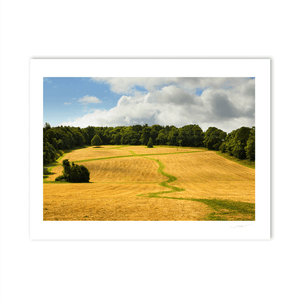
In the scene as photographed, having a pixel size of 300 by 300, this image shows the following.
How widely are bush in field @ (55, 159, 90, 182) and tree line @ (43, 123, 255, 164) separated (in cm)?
32

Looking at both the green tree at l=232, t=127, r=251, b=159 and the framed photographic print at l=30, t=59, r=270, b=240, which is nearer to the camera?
the framed photographic print at l=30, t=59, r=270, b=240

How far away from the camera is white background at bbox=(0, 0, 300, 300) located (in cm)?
363

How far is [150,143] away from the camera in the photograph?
15.3ft

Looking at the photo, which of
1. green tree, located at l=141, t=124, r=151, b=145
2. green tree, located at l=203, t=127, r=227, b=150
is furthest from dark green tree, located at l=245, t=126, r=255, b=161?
green tree, located at l=141, t=124, r=151, b=145

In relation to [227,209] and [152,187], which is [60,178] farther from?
[227,209]

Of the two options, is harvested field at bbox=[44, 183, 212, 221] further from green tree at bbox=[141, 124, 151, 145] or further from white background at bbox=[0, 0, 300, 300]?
green tree at bbox=[141, 124, 151, 145]

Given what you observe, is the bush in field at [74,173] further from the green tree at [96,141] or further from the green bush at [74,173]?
the green tree at [96,141]
